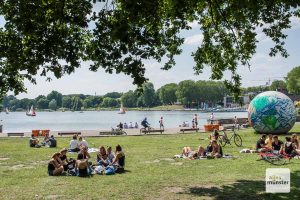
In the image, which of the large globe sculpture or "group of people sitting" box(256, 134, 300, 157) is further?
the large globe sculpture

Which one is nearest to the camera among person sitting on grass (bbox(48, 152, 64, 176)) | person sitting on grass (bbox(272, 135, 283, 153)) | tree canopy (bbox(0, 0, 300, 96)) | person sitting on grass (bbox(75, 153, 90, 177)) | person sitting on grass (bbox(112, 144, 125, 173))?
tree canopy (bbox(0, 0, 300, 96))

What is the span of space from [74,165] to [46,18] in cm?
761

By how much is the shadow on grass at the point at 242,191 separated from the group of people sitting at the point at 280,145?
5.23m

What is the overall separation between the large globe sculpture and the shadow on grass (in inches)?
656

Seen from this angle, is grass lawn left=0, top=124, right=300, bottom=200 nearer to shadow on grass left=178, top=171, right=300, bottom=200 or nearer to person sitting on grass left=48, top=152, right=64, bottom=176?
shadow on grass left=178, top=171, right=300, bottom=200

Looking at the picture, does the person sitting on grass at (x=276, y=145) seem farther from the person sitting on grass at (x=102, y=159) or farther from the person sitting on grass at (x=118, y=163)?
the person sitting on grass at (x=102, y=159)

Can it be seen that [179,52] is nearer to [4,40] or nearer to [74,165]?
[74,165]

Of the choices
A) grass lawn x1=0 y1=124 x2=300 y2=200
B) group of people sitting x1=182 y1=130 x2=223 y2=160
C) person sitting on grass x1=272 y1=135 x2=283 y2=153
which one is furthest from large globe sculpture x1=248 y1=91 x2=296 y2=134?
group of people sitting x1=182 y1=130 x2=223 y2=160

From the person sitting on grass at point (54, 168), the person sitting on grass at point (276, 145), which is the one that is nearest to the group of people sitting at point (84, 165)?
the person sitting on grass at point (54, 168)

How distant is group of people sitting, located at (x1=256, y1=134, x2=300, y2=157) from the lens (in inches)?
767

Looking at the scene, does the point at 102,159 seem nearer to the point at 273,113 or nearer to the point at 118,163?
the point at 118,163

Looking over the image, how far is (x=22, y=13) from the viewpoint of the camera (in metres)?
10.4

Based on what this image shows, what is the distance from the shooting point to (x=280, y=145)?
2072cm

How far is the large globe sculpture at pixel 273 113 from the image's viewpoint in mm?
30547
